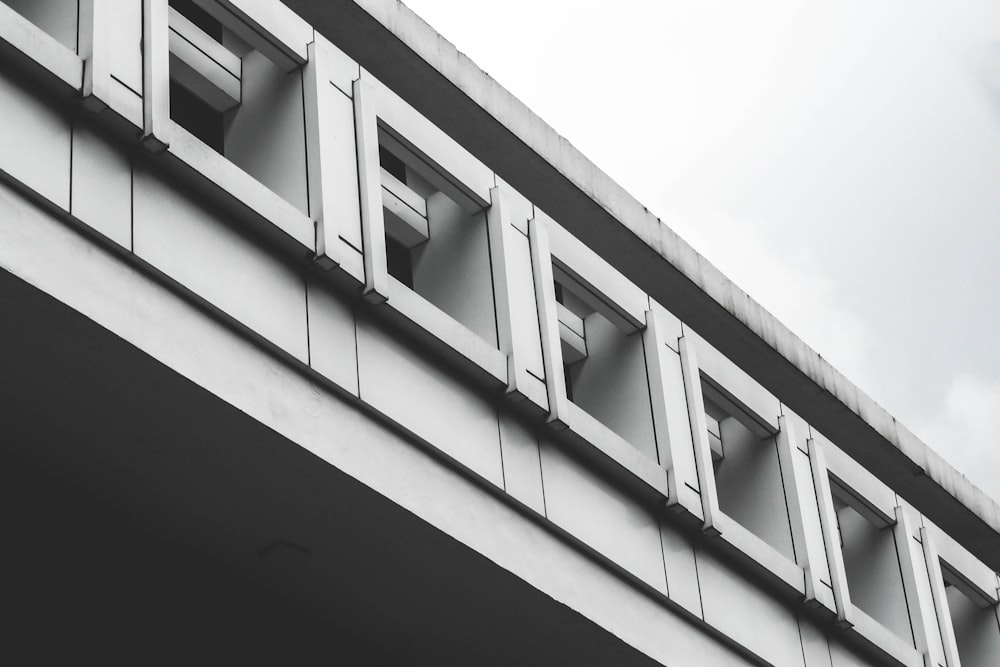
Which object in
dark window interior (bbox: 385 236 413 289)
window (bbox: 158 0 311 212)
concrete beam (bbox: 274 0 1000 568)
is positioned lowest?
window (bbox: 158 0 311 212)

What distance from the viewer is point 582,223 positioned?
19.2m

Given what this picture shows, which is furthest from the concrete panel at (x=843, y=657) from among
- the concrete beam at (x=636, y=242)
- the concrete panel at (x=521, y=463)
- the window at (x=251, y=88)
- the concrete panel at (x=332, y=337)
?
the window at (x=251, y=88)

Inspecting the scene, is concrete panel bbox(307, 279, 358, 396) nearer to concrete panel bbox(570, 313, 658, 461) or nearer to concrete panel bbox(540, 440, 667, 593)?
concrete panel bbox(540, 440, 667, 593)

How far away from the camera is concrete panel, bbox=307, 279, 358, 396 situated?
1288cm

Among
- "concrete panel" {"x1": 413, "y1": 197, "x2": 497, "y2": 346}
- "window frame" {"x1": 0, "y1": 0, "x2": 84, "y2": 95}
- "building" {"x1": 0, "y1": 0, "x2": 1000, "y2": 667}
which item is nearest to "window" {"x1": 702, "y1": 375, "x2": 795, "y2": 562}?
"building" {"x1": 0, "y1": 0, "x2": 1000, "y2": 667}

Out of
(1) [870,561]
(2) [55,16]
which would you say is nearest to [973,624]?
(1) [870,561]

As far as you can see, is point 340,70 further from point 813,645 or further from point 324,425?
point 813,645

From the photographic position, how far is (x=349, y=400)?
1298 centimetres

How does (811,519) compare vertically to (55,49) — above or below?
below

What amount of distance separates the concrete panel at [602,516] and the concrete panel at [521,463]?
0.11 m

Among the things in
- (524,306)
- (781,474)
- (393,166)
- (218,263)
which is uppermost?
(393,166)

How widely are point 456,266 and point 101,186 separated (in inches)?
172

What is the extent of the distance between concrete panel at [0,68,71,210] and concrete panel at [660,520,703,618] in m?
6.60

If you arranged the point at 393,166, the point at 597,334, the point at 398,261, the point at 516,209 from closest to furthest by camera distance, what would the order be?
the point at 516,209
the point at 597,334
the point at 398,261
the point at 393,166
